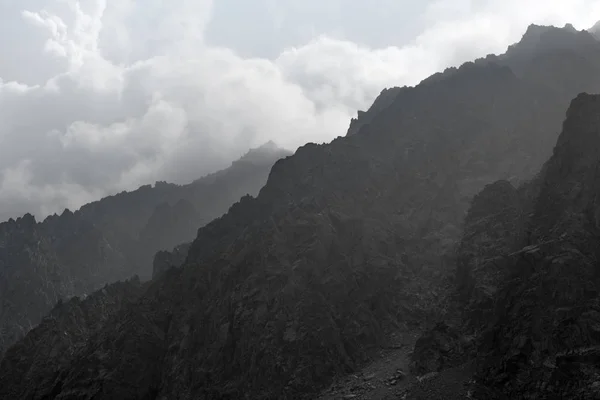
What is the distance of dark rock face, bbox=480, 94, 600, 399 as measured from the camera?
158 ft

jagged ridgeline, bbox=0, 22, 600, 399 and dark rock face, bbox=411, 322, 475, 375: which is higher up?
jagged ridgeline, bbox=0, 22, 600, 399

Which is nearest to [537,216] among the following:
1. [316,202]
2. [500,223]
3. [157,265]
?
[500,223]

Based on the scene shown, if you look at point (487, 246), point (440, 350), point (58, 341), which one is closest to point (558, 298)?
point (440, 350)

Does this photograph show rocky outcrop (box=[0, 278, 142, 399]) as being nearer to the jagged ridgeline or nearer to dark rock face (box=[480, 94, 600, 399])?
the jagged ridgeline

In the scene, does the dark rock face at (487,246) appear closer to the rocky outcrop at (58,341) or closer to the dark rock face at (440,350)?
the dark rock face at (440,350)

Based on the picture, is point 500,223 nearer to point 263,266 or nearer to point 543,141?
point 263,266

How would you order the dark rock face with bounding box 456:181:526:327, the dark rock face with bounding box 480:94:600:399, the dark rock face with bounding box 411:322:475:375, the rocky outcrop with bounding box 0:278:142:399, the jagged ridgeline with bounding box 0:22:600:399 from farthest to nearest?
1. the rocky outcrop with bounding box 0:278:142:399
2. the jagged ridgeline with bounding box 0:22:600:399
3. the dark rock face with bounding box 456:181:526:327
4. the dark rock face with bounding box 411:322:475:375
5. the dark rock face with bounding box 480:94:600:399

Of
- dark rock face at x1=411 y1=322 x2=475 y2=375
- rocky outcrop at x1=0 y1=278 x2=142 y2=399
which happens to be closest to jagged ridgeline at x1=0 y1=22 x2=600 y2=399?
rocky outcrop at x1=0 y1=278 x2=142 y2=399

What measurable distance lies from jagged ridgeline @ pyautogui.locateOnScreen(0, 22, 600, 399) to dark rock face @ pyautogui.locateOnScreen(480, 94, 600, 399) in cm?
103

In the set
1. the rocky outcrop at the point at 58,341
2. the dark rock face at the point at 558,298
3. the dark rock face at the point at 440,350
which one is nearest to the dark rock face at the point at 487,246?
the dark rock face at the point at 440,350

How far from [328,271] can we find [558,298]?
55.9 metres

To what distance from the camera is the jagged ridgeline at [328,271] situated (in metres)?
85.9

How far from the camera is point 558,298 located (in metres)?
54.8

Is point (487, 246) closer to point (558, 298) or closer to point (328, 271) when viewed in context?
point (558, 298)
